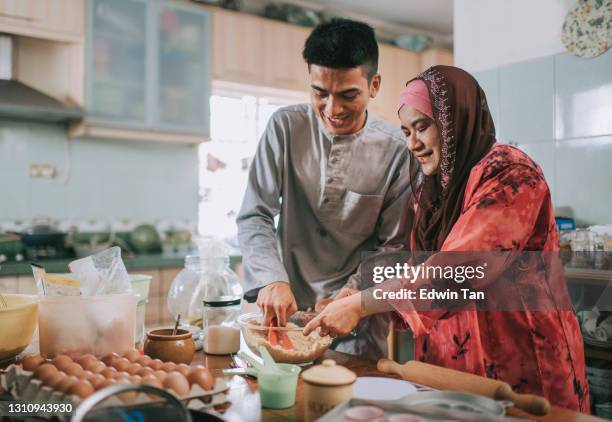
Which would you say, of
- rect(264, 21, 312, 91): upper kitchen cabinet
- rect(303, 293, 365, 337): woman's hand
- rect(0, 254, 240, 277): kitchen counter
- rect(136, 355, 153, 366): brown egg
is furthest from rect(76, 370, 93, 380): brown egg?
rect(264, 21, 312, 91): upper kitchen cabinet

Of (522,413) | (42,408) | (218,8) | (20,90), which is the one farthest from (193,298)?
(218,8)

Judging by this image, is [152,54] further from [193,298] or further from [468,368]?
[468,368]

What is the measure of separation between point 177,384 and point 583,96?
261 centimetres

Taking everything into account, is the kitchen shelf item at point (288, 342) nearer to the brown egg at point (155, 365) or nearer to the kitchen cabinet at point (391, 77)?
the brown egg at point (155, 365)

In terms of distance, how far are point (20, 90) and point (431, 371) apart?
3.17m

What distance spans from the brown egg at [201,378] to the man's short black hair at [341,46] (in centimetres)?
97

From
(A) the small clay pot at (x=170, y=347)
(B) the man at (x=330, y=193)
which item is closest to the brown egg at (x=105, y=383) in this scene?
(A) the small clay pot at (x=170, y=347)

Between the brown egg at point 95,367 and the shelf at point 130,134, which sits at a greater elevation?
the shelf at point 130,134

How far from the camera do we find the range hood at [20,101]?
3.13 metres

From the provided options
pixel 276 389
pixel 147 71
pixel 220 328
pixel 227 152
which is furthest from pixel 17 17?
pixel 276 389

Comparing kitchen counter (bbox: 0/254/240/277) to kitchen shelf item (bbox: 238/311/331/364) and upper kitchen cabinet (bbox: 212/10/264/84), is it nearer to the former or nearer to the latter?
upper kitchen cabinet (bbox: 212/10/264/84)

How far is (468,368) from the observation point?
1.24 m

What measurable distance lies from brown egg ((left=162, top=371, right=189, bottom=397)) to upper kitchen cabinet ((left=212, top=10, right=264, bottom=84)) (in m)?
3.33

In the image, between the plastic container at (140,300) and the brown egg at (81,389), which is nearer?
the brown egg at (81,389)
